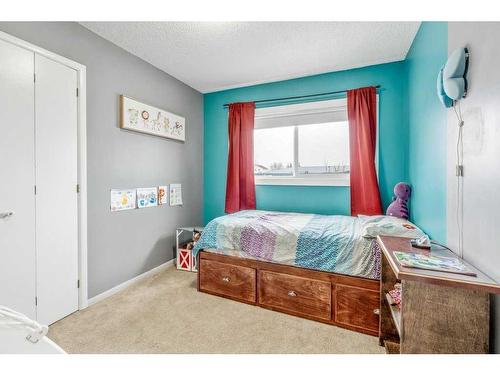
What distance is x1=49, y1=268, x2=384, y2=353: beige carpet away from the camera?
1.60m

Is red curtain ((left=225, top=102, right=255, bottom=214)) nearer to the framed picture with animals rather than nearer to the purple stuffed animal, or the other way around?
the framed picture with animals

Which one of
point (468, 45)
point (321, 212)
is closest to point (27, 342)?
point (468, 45)

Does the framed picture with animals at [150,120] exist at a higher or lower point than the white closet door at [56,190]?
higher

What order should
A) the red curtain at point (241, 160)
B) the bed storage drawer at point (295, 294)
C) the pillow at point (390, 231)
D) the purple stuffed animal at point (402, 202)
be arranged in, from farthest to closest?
the red curtain at point (241, 160)
the purple stuffed animal at point (402, 202)
the bed storage drawer at point (295, 294)
the pillow at point (390, 231)

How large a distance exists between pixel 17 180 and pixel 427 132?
3091 millimetres

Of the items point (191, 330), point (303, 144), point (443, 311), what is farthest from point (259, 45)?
point (191, 330)

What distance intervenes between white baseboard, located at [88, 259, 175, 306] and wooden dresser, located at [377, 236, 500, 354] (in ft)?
8.02

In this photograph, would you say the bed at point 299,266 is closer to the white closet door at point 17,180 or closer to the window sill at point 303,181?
the window sill at point 303,181

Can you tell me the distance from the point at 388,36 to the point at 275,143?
168 centimetres

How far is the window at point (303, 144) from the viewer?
2967mm

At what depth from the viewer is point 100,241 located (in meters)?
2.25

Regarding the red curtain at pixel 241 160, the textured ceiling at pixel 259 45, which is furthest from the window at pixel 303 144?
the textured ceiling at pixel 259 45

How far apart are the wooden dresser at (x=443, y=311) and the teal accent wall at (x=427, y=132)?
64cm

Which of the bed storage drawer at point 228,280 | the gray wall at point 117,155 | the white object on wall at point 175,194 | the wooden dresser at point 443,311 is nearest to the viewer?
the wooden dresser at point 443,311
